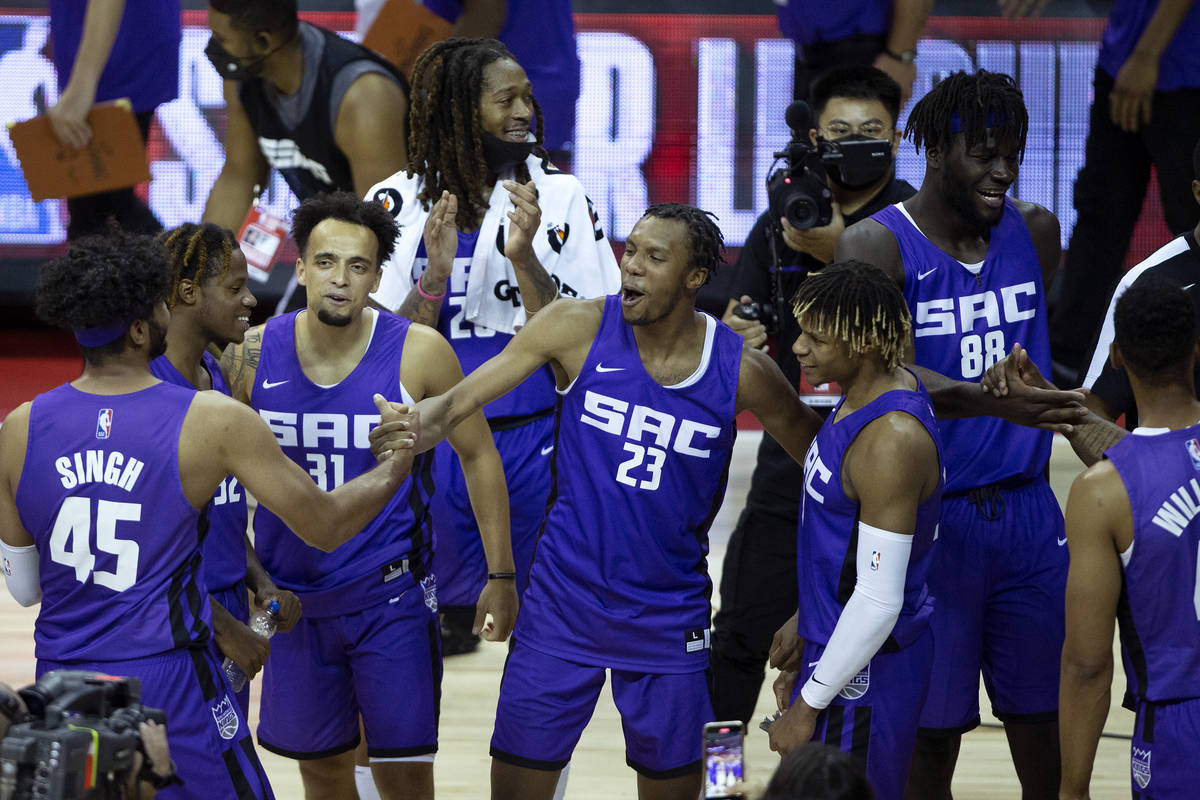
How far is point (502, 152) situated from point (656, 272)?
3.67 ft

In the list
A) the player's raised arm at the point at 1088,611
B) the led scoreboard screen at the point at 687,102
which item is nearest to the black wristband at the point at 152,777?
the player's raised arm at the point at 1088,611

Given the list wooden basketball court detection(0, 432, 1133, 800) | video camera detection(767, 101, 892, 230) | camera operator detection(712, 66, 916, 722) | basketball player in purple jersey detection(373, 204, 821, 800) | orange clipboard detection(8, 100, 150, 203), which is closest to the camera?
basketball player in purple jersey detection(373, 204, 821, 800)

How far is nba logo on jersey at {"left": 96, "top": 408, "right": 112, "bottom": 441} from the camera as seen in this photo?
303 cm

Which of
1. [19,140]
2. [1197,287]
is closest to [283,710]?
[1197,287]

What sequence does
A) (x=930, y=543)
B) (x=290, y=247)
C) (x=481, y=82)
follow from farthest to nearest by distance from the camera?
(x=290, y=247), (x=481, y=82), (x=930, y=543)

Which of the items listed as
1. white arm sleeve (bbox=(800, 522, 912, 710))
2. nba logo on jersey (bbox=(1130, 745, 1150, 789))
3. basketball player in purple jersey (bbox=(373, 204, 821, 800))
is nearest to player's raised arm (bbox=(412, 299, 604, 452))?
basketball player in purple jersey (bbox=(373, 204, 821, 800))

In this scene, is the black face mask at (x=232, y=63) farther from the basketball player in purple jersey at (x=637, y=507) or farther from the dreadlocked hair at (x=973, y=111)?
the dreadlocked hair at (x=973, y=111)

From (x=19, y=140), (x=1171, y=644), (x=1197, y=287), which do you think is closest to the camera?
(x=1171, y=644)

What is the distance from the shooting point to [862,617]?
10.6ft

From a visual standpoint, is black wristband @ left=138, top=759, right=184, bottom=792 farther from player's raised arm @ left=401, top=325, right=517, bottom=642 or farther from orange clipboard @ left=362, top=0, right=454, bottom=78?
orange clipboard @ left=362, top=0, right=454, bottom=78

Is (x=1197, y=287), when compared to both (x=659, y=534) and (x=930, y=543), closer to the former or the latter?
(x=930, y=543)

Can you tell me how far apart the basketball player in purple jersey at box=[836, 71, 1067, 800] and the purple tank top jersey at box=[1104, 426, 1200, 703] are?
0.72 meters

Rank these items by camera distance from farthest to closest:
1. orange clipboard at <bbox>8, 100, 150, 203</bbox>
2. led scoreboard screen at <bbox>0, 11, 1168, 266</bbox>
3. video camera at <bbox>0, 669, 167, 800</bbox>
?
led scoreboard screen at <bbox>0, 11, 1168, 266</bbox> → orange clipboard at <bbox>8, 100, 150, 203</bbox> → video camera at <bbox>0, 669, 167, 800</bbox>

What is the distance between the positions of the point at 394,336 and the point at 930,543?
146cm
